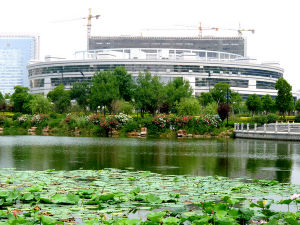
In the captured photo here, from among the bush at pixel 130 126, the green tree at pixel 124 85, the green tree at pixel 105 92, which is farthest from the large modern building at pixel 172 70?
the bush at pixel 130 126

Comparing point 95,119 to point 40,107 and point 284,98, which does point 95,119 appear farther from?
point 284,98

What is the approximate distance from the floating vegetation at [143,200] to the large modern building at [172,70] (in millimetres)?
94768

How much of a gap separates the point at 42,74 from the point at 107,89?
61161 mm

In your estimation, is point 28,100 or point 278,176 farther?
point 28,100

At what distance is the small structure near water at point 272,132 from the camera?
42.6 meters

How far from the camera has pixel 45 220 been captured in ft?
26.0

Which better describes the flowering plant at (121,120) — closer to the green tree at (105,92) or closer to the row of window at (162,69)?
the green tree at (105,92)

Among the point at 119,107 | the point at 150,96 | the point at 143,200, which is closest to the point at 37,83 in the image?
the point at 119,107

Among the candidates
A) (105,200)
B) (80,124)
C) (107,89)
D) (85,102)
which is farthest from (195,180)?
(85,102)

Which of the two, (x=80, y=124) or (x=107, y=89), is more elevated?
(x=107, y=89)

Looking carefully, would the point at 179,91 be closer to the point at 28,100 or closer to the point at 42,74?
the point at 28,100

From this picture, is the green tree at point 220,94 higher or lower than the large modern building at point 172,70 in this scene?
lower

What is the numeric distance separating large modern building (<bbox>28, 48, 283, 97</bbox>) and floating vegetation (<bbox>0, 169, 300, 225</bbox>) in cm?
9477

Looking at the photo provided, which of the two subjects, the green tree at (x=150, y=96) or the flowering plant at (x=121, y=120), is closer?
the flowering plant at (x=121, y=120)
